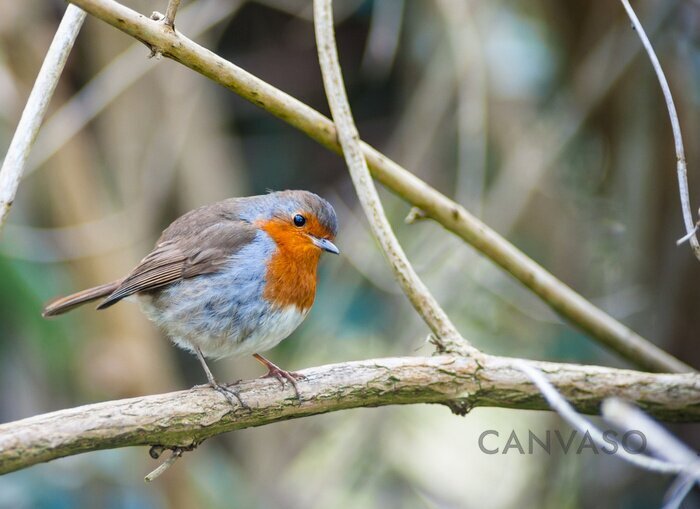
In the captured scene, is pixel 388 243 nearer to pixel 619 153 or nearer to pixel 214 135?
pixel 619 153

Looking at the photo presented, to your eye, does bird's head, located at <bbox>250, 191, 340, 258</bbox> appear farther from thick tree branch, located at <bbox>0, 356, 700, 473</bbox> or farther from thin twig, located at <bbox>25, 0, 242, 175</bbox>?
thin twig, located at <bbox>25, 0, 242, 175</bbox>

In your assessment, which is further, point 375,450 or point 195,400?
point 375,450

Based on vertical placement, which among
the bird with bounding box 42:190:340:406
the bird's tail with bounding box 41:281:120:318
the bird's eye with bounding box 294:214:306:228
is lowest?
the bird's tail with bounding box 41:281:120:318

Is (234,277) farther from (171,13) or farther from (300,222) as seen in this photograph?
(171,13)

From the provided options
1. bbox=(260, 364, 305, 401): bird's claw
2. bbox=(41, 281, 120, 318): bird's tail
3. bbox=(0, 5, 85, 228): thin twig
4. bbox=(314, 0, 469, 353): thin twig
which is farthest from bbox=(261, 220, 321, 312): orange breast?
bbox=(0, 5, 85, 228): thin twig

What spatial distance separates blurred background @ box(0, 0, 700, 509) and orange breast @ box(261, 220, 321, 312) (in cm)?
113

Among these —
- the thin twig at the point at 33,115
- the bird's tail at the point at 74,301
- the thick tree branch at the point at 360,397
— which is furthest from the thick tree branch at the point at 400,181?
the bird's tail at the point at 74,301

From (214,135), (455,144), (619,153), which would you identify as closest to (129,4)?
(214,135)

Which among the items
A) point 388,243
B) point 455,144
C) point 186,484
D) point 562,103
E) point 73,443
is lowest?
point 186,484

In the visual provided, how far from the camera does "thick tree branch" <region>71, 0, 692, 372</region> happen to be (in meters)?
2.31

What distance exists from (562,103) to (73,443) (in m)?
3.53

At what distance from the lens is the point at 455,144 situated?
5.20 meters

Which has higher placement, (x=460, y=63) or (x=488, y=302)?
(x=460, y=63)

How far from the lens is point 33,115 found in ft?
7.72
